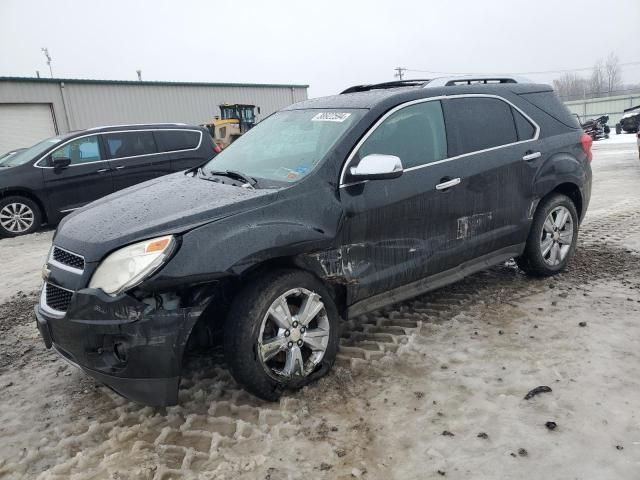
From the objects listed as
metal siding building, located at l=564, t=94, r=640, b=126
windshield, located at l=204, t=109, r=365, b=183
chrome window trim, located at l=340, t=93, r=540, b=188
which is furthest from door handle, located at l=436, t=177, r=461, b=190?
metal siding building, located at l=564, t=94, r=640, b=126

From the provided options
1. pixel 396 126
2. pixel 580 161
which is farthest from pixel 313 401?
pixel 580 161

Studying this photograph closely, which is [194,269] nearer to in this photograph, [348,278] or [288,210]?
[288,210]

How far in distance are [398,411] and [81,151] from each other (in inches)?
299

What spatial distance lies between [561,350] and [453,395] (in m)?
0.94

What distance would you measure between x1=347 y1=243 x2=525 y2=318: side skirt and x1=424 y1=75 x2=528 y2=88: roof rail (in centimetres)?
141

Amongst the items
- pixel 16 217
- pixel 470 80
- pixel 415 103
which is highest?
pixel 470 80

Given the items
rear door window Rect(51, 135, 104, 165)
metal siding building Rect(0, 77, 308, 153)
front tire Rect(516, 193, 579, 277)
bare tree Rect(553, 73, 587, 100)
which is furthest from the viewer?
bare tree Rect(553, 73, 587, 100)

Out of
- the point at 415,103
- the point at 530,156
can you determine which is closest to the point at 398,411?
the point at 415,103

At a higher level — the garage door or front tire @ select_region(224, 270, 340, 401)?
the garage door

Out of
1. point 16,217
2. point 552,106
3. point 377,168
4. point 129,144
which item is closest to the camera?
point 377,168

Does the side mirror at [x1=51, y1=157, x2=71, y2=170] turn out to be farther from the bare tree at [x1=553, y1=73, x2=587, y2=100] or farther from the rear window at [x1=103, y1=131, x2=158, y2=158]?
the bare tree at [x1=553, y1=73, x2=587, y2=100]

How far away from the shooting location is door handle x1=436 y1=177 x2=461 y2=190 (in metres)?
3.67

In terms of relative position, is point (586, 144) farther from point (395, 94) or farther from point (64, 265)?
point (64, 265)

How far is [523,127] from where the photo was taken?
4.36 metres
